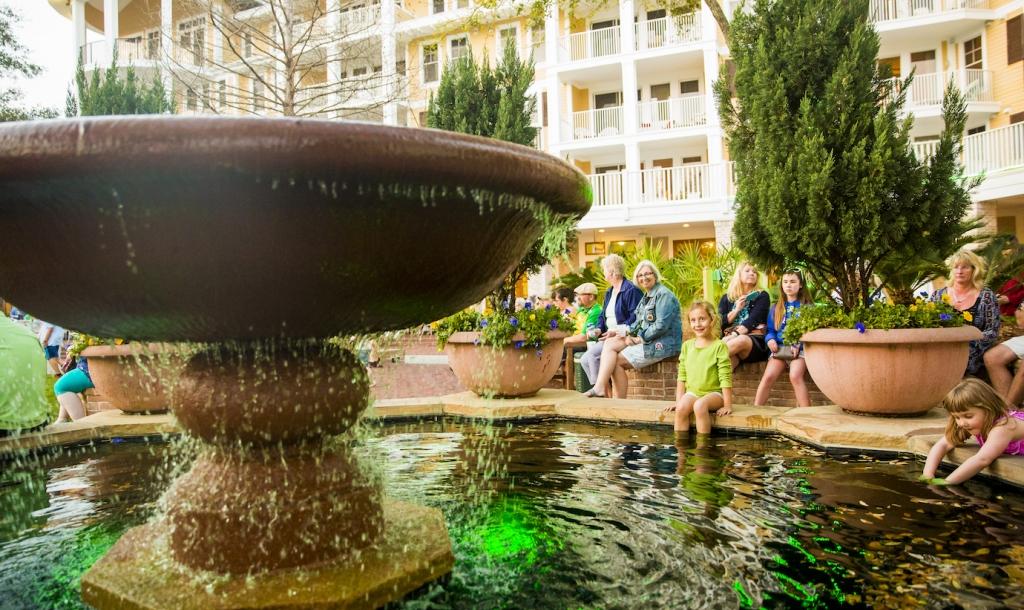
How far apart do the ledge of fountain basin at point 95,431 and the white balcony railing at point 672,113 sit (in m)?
20.9

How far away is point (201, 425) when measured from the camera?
232cm

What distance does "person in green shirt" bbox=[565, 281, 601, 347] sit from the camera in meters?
7.33

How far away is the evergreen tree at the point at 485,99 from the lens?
754 centimetres

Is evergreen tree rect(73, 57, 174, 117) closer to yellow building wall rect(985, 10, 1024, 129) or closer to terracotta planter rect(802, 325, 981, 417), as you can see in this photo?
terracotta planter rect(802, 325, 981, 417)

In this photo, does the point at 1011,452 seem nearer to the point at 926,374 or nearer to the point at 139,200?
the point at 926,374

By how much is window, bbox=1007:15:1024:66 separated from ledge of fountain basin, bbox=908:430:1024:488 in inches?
852

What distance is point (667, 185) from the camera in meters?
21.2

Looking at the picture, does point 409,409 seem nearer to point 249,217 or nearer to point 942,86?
point 249,217

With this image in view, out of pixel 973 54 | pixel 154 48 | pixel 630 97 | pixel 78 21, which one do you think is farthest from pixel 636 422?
pixel 78 21

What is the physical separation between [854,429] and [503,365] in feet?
9.50

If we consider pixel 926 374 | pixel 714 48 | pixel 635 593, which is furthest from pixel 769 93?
pixel 714 48

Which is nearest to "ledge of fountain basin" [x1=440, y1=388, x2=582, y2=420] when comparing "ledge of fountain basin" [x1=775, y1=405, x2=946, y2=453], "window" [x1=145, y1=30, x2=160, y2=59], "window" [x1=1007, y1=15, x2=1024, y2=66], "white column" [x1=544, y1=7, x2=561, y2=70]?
"ledge of fountain basin" [x1=775, y1=405, x2=946, y2=453]

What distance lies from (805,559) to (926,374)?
9.11ft

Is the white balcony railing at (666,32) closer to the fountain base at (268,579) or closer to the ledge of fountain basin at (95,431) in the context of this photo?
the ledge of fountain basin at (95,431)
